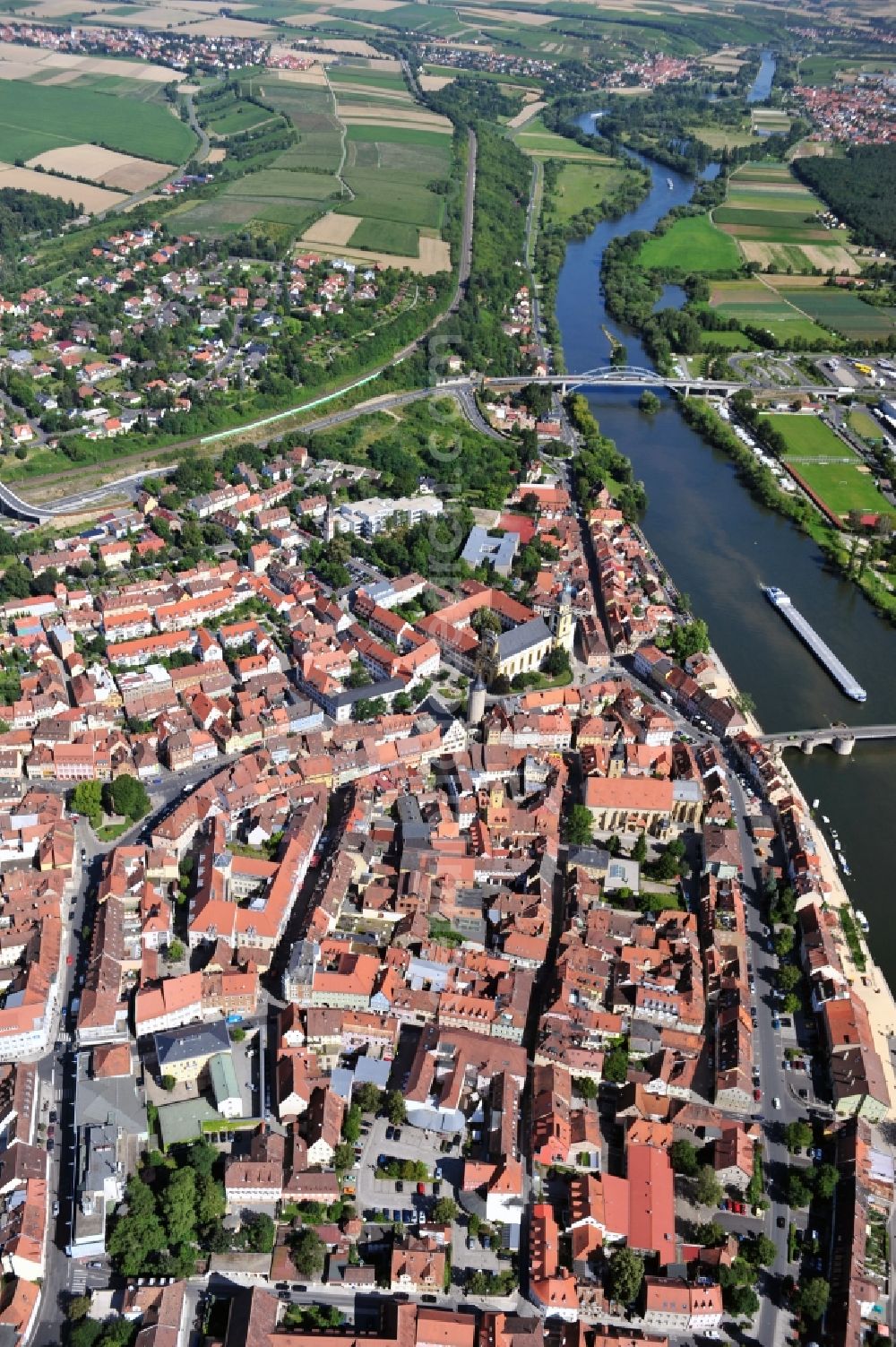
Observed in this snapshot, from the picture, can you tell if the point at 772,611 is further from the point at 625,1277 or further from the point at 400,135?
the point at 400,135

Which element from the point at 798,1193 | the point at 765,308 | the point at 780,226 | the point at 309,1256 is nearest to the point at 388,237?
the point at 765,308

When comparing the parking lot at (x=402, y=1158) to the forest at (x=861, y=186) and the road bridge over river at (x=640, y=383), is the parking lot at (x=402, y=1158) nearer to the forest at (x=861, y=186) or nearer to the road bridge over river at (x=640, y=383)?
the road bridge over river at (x=640, y=383)

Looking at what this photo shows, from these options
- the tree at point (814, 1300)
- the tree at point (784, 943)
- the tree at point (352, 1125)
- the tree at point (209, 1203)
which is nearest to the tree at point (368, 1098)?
the tree at point (352, 1125)

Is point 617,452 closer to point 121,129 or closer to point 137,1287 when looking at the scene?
point 137,1287

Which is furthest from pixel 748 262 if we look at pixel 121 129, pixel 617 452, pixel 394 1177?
pixel 394 1177

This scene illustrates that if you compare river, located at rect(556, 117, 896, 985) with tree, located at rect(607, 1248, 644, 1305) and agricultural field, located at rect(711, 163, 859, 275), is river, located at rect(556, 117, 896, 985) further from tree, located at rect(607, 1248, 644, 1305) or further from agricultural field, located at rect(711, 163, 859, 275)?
agricultural field, located at rect(711, 163, 859, 275)
